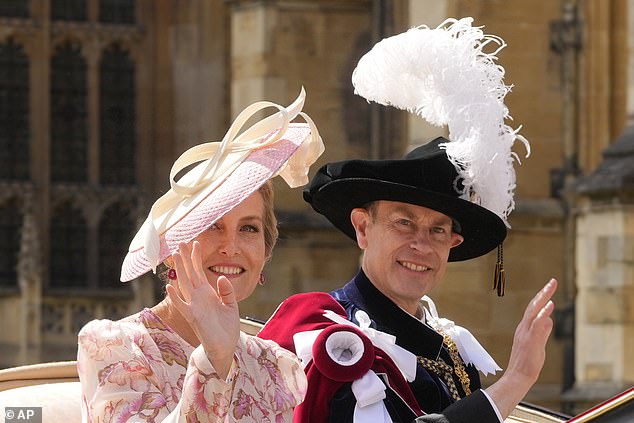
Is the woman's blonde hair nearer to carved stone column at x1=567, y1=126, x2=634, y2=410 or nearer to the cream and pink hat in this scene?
the cream and pink hat

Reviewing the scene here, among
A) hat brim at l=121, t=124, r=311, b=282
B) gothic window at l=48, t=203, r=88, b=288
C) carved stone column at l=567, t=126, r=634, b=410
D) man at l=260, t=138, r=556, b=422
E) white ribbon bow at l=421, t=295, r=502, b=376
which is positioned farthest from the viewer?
gothic window at l=48, t=203, r=88, b=288

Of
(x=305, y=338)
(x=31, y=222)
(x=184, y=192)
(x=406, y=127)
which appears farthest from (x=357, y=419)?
(x=31, y=222)

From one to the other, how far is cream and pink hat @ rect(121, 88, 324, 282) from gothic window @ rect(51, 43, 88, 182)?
14403mm

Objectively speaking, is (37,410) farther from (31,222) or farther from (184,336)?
(31,222)

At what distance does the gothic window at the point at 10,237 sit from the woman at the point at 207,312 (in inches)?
549

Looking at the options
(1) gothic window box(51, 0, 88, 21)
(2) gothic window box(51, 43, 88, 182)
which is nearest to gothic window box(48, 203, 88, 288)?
(2) gothic window box(51, 43, 88, 182)

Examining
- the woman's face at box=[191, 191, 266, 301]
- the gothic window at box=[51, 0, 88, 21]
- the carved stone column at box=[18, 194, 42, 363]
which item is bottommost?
the carved stone column at box=[18, 194, 42, 363]

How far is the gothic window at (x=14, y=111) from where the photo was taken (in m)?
18.3

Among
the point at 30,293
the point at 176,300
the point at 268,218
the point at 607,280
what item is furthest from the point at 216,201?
the point at 30,293

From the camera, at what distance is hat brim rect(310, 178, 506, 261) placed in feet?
14.6

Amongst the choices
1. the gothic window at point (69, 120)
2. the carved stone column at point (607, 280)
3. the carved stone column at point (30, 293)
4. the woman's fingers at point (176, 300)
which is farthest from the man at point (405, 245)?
the gothic window at point (69, 120)

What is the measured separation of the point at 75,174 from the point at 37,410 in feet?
46.3

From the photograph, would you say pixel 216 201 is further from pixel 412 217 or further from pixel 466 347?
pixel 466 347

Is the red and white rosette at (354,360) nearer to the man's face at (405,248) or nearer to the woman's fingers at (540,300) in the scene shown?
the man's face at (405,248)
